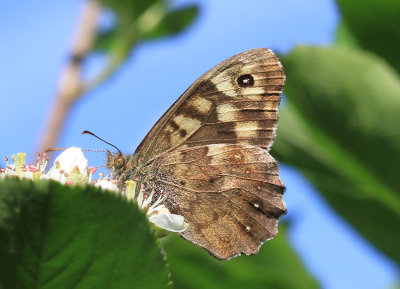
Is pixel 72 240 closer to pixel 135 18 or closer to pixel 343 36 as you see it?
pixel 343 36

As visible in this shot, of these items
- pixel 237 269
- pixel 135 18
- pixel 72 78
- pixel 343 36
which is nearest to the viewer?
pixel 237 269

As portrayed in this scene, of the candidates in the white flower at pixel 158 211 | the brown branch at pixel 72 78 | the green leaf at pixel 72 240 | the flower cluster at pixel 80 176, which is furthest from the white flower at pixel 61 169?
the green leaf at pixel 72 240

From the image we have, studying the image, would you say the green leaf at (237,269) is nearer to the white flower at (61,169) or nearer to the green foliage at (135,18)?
the white flower at (61,169)

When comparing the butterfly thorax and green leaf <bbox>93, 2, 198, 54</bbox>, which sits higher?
green leaf <bbox>93, 2, 198, 54</bbox>

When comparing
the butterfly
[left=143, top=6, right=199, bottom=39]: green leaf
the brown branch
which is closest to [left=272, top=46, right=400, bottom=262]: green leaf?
Result: the butterfly

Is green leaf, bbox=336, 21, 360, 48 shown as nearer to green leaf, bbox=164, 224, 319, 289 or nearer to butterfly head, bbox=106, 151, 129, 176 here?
green leaf, bbox=164, 224, 319, 289

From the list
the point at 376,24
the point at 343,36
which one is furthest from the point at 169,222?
the point at 343,36
